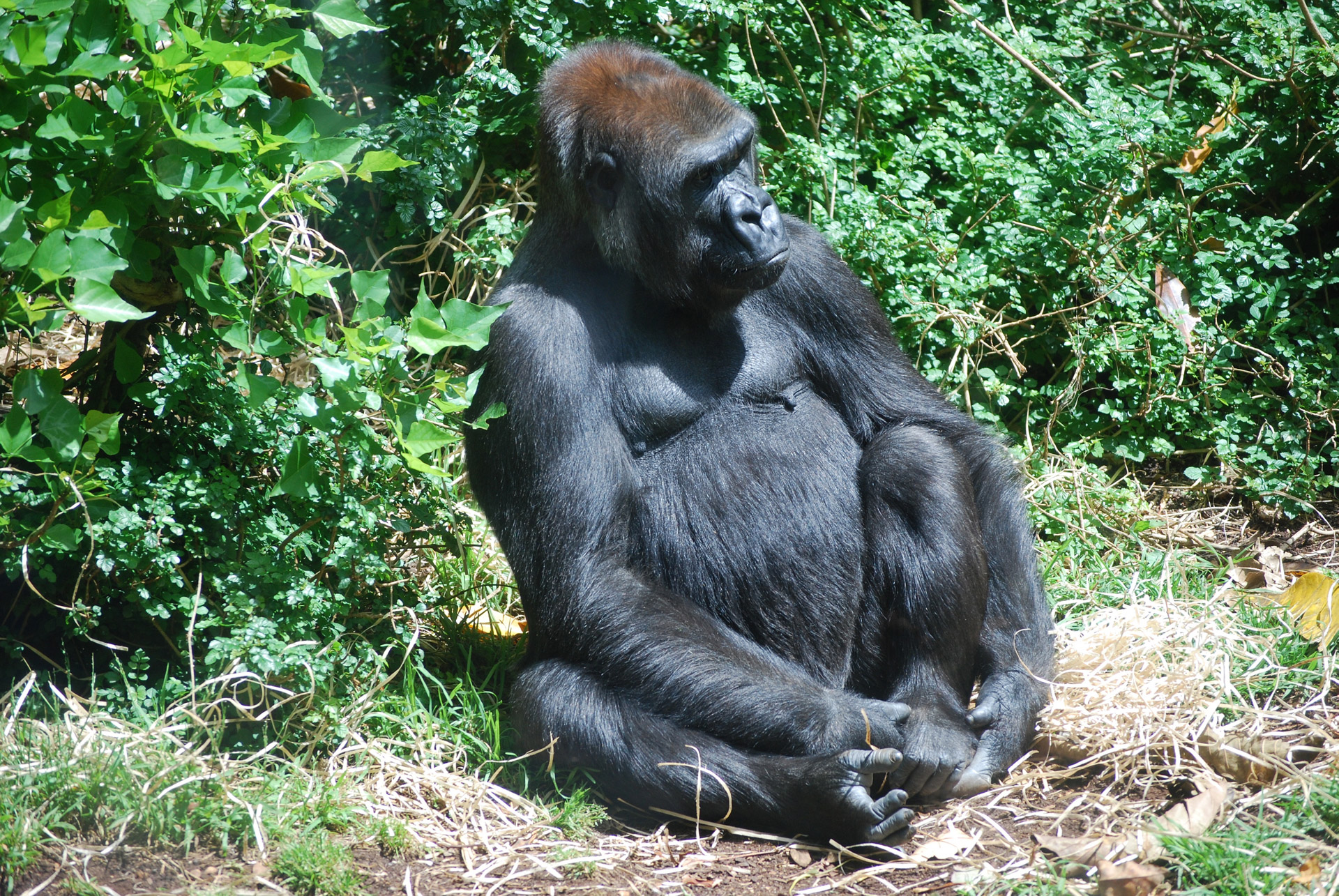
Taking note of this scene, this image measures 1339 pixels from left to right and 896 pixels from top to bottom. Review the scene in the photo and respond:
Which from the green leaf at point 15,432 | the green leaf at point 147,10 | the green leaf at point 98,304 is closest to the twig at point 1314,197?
the green leaf at point 147,10

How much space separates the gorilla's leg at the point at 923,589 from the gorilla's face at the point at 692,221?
74cm

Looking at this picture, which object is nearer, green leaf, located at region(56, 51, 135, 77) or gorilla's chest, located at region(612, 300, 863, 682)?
green leaf, located at region(56, 51, 135, 77)

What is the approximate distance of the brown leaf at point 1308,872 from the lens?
2445 millimetres

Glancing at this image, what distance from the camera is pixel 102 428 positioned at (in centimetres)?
287

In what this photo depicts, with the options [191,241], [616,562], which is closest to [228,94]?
[191,241]

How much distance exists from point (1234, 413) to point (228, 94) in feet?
13.2

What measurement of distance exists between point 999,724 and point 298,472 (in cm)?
212

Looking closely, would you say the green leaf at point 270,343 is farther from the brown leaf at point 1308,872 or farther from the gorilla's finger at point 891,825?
the brown leaf at point 1308,872

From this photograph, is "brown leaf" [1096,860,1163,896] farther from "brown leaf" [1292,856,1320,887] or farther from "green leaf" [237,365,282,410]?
"green leaf" [237,365,282,410]

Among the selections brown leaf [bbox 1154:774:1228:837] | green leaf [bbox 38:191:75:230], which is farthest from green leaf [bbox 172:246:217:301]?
brown leaf [bbox 1154:774:1228:837]

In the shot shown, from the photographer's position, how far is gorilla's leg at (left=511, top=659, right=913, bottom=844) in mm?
2873

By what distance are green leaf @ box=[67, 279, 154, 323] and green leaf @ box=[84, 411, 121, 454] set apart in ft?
1.08

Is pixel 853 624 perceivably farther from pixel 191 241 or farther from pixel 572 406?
pixel 191 241

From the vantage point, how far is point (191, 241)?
3215mm
